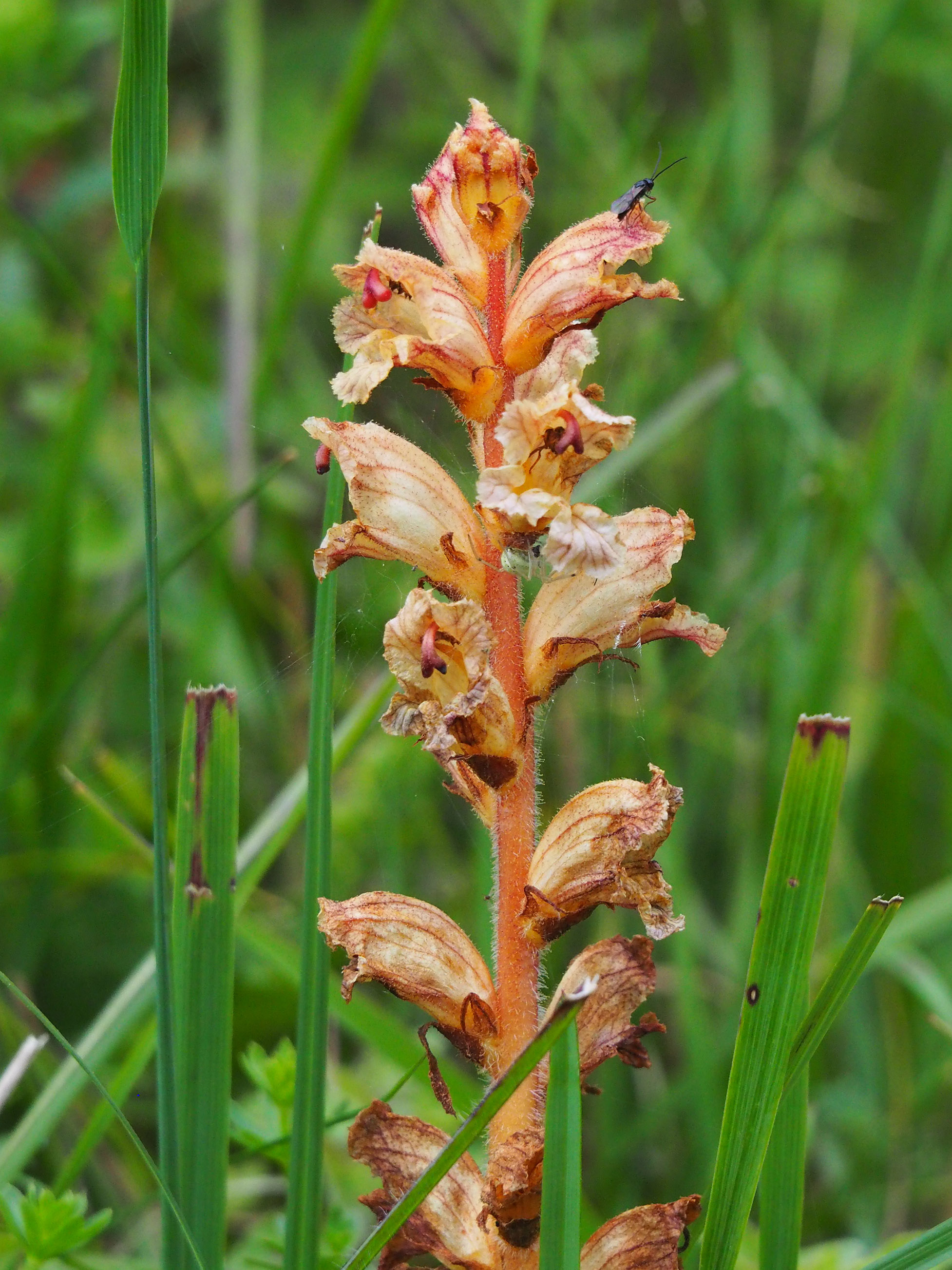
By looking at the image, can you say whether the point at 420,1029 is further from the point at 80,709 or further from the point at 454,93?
the point at 454,93

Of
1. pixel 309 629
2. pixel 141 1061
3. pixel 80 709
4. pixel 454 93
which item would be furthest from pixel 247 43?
pixel 141 1061

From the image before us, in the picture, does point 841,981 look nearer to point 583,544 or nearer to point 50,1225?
point 583,544

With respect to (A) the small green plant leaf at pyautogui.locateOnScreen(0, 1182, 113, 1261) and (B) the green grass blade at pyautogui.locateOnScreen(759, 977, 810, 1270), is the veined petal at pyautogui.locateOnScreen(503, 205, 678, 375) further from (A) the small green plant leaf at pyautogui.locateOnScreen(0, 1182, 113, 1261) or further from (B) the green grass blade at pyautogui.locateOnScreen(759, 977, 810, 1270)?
(A) the small green plant leaf at pyautogui.locateOnScreen(0, 1182, 113, 1261)

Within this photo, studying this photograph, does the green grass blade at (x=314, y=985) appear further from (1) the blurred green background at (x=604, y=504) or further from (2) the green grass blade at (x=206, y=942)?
(1) the blurred green background at (x=604, y=504)

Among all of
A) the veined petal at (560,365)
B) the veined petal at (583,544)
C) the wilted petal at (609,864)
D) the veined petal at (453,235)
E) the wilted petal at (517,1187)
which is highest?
the veined petal at (453,235)

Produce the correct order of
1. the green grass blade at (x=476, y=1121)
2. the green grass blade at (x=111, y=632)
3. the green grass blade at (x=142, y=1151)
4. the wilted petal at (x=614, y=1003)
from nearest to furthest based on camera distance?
the green grass blade at (x=476, y=1121)
the green grass blade at (x=142, y=1151)
the wilted petal at (x=614, y=1003)
the green grass blade at (x=111, y=632)

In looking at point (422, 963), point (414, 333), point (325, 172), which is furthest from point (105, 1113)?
point (325, 172)

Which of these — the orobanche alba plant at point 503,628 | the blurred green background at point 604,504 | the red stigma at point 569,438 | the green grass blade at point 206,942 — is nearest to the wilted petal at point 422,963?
the orobanche alba plant at point 503,628
